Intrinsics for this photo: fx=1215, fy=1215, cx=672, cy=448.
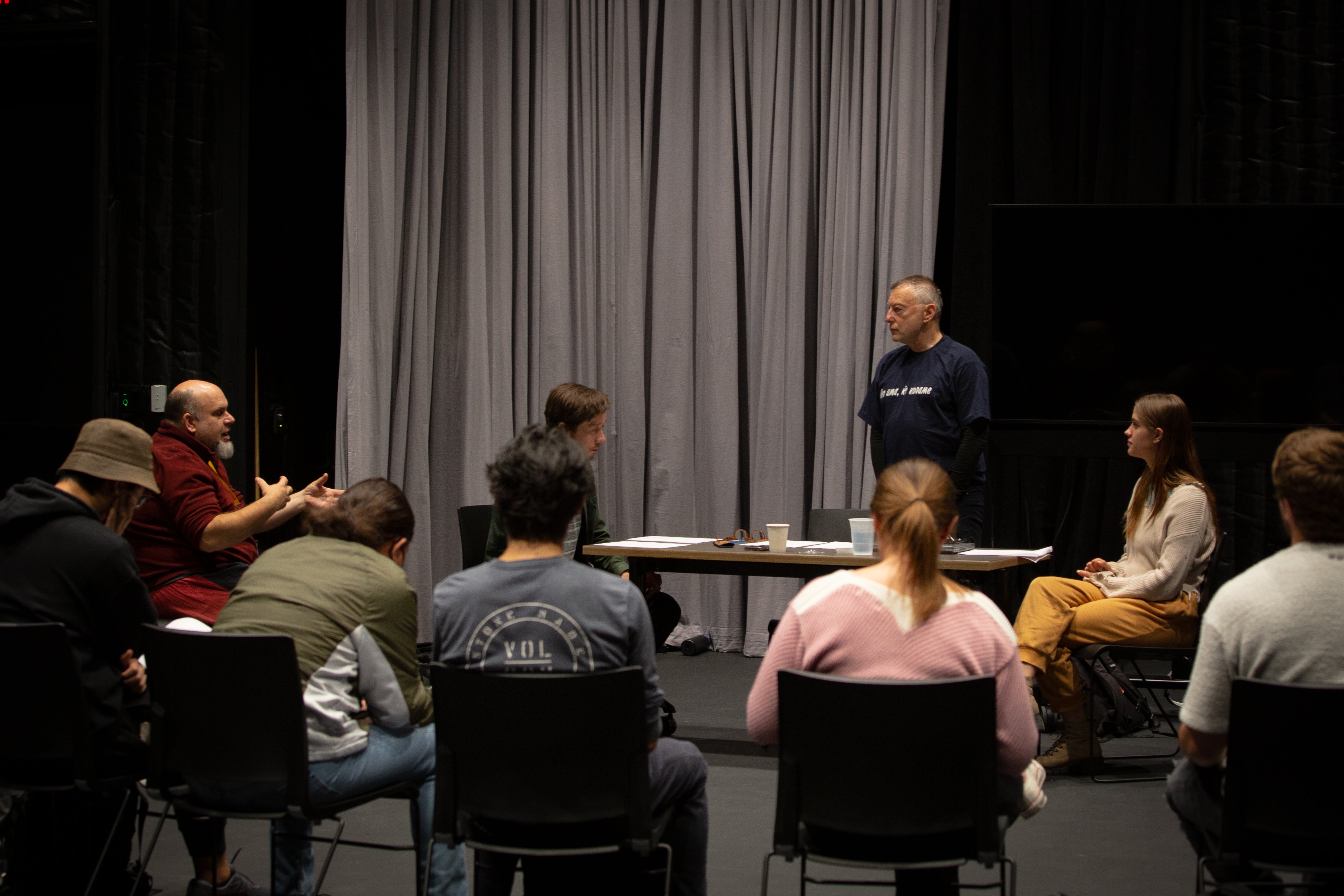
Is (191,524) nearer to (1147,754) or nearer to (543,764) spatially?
(543,764)

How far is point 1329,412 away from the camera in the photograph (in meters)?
4.94

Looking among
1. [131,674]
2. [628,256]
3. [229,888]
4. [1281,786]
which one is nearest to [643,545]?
[229,888]

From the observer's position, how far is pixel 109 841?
248cm

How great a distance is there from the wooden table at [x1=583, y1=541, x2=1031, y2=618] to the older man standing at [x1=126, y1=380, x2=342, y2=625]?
0.99m

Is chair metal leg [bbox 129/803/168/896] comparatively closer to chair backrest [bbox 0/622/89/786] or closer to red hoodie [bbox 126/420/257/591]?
chair backrest [bbox 0/622/89/786]

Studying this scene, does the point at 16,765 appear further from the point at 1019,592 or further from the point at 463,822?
the point at 1019,592

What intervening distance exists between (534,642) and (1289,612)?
4.22ft

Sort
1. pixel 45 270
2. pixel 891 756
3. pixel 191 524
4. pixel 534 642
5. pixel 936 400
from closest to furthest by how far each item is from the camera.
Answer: pixel 891 756 → pixel 534 642 → pixel 191 524 → pixel 936 400 → pixel 45 270

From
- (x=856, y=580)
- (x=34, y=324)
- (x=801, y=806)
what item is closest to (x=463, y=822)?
(x=801, y=806)

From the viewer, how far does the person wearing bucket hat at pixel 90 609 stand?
2453mm

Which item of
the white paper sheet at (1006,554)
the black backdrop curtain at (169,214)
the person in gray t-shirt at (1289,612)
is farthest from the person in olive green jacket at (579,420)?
the black backdrop curtain at (169,214)

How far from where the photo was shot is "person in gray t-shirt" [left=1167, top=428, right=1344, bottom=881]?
206 centimetres

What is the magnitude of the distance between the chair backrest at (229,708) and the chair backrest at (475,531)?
187 centimetres

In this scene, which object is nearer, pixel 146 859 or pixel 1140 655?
pixel 146 859
